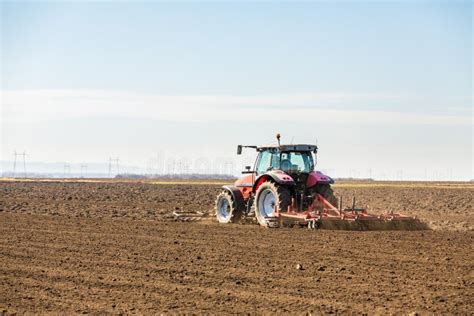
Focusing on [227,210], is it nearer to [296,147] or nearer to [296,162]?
[296,162]

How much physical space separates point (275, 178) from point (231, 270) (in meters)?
7.24

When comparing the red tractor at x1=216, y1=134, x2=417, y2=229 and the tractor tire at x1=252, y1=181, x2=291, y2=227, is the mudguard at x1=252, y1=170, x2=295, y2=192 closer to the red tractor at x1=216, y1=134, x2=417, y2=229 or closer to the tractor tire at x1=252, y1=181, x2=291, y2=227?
the red tractor at x1=216, y1=134, x2=417, y2=229

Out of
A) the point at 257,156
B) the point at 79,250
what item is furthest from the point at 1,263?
the point at 257,156

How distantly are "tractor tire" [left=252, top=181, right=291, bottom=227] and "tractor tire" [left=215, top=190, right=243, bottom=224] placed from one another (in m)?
0.66

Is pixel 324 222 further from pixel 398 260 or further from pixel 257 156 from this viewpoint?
pixel 398 260

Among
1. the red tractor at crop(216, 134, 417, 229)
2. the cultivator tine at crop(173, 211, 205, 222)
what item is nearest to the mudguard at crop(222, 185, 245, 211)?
the red tractor at crop(216, 134, 417, 229)

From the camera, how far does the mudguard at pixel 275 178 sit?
60.7 feet

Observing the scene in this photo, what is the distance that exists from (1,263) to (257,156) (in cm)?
908

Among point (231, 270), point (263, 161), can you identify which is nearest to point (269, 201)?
point (263, 161)

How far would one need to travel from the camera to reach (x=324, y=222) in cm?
1780

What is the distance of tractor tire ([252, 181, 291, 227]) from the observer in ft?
60.6

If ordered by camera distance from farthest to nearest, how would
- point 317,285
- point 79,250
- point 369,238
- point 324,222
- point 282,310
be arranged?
point 324,222 < point 369,238 < point 79,250 < point 317,285 < point 282,310

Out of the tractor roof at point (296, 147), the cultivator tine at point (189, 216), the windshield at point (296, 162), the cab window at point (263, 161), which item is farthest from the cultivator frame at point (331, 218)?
the cultivator tine at point (189, 216)

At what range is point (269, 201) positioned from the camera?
1923 centimetres
